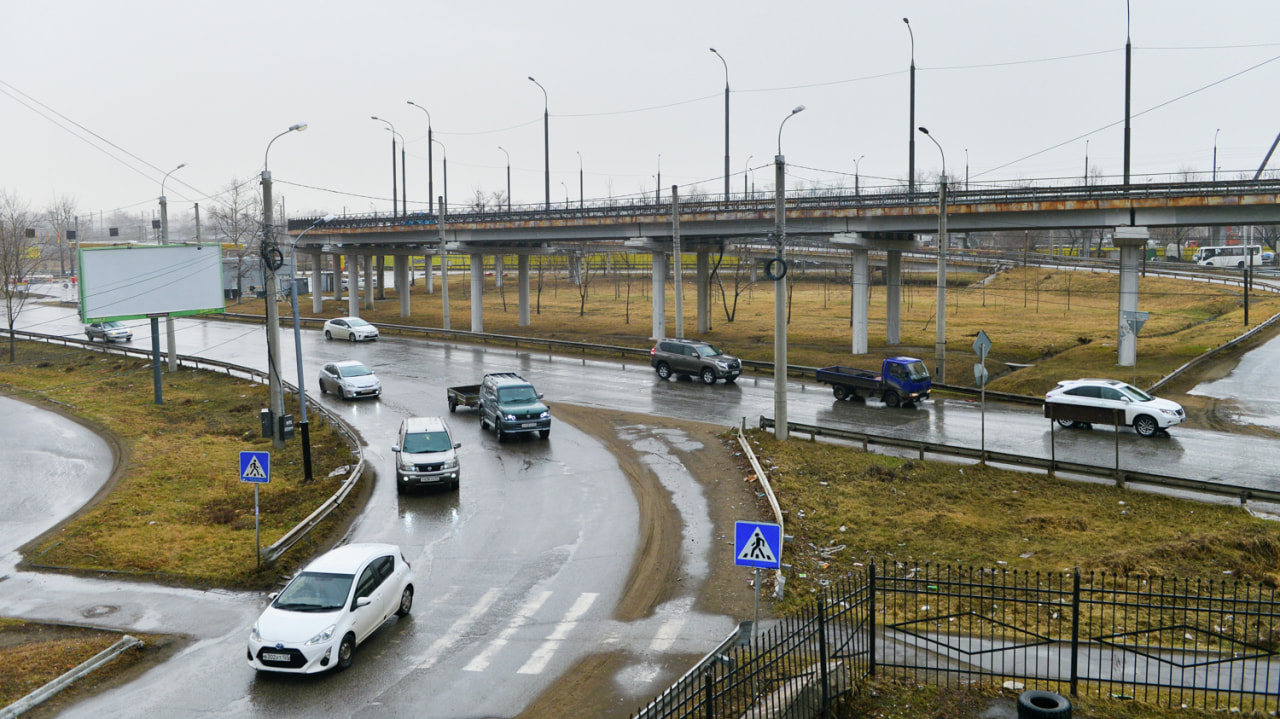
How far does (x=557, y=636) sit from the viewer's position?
14.4 metres

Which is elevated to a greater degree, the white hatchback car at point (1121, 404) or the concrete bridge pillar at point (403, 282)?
the concrete bridge pillar at point (403, 282)

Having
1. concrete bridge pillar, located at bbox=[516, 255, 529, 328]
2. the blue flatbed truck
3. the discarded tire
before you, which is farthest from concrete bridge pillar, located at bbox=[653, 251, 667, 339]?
the discarded tire

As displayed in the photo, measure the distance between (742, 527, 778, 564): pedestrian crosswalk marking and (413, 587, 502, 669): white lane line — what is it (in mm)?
4816

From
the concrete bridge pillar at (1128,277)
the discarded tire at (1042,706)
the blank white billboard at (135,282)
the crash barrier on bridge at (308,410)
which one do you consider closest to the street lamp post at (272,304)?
the crash barrier on bridge at (308,410)

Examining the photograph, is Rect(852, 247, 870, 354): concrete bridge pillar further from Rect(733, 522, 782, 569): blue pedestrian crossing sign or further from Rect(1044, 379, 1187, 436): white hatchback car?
Rect(733, 522, 782, 569): blue pedestrian crossing sign

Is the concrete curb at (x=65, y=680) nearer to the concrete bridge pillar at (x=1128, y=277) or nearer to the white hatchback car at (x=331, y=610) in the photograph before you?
the white hatchback car at (x=331, y=610)

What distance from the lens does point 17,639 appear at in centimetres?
1518

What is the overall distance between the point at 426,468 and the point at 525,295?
152ft

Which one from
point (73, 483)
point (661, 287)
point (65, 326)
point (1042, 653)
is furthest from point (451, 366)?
point (65, 326)

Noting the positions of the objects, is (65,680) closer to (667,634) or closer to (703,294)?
(667,634)

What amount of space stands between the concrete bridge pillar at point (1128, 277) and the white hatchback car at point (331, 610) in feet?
110

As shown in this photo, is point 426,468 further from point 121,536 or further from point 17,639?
point 17,639

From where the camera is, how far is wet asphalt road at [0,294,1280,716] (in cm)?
1279

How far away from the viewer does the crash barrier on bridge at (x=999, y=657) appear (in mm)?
10750
